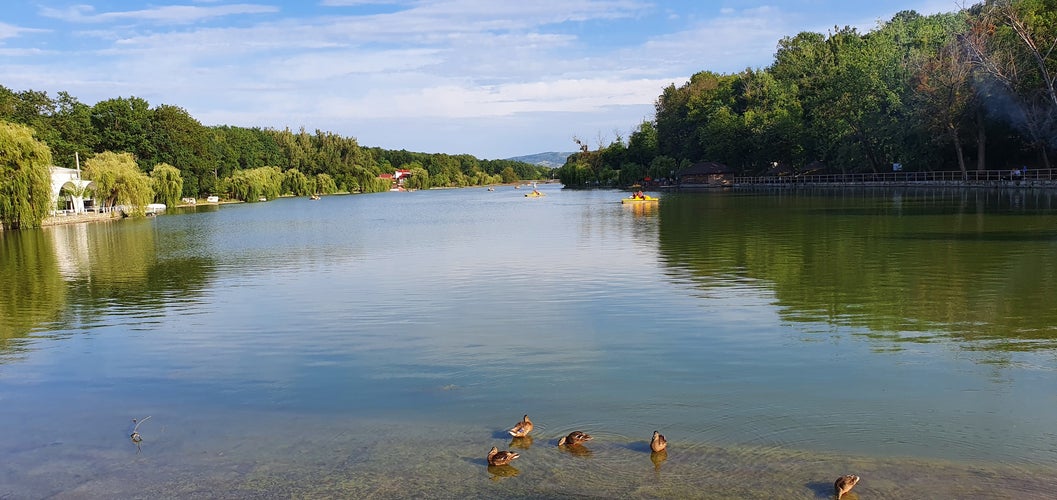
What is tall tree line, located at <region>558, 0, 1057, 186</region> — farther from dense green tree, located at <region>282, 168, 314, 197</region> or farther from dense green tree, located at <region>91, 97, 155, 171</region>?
dense green tree, located at <region>91, 97, 155, 171</region>

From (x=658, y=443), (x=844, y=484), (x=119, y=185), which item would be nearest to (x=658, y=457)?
(x=658, y=443)

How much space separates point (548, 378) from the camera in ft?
30.6

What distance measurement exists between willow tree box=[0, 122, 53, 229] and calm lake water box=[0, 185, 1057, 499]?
20.8 metres

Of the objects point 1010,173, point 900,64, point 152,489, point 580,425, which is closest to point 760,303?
point 580,425

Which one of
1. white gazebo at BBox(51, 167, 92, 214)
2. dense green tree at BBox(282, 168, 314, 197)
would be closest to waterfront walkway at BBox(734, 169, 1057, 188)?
white gazebo at BBox(51, 167, 92, 214)

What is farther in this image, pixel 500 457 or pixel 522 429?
pixel 522 429

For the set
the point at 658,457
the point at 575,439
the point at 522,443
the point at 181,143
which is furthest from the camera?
the point at 181,143

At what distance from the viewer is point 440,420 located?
25.9 ft

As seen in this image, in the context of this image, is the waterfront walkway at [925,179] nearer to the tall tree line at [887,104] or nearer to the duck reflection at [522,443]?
the tall tree line at [887,104]

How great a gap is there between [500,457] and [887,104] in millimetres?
65145

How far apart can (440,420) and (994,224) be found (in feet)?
84.8

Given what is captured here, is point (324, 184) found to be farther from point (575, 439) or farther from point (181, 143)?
point (575, 439)

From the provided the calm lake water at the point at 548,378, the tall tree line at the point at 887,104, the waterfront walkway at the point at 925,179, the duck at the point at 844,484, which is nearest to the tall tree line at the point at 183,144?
the calm lake water at the point at 548,378

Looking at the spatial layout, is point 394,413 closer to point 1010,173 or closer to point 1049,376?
point 1049,376
